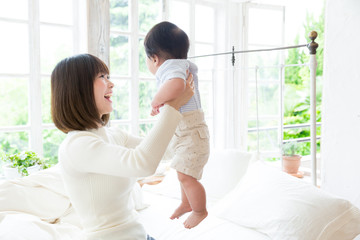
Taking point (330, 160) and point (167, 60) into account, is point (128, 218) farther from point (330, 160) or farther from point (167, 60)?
point (330, 160)

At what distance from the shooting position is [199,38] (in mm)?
3490

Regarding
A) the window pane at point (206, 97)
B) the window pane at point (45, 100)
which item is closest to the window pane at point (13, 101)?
the window pane at point (45, 100)

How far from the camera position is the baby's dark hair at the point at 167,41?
123cm

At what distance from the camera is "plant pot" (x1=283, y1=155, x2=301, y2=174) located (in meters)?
2.83

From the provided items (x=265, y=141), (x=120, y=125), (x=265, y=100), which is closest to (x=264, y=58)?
(x=265, y=100)

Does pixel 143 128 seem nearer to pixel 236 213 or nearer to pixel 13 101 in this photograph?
pixel 13 101

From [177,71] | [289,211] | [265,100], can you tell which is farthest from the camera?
[265,100]

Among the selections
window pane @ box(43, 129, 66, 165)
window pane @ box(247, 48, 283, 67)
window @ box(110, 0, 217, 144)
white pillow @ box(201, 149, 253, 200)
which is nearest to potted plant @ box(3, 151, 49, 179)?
window pane @ box(43, 129, 66, 165)

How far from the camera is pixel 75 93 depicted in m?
1.03

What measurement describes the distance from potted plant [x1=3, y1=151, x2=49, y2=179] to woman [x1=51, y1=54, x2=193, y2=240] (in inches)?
53.4

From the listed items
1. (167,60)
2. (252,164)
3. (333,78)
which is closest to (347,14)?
(333,78)

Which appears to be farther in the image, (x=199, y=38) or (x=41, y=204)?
(x=199, y=38)

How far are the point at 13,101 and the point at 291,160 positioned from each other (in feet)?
7.85

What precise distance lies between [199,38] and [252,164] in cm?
174
